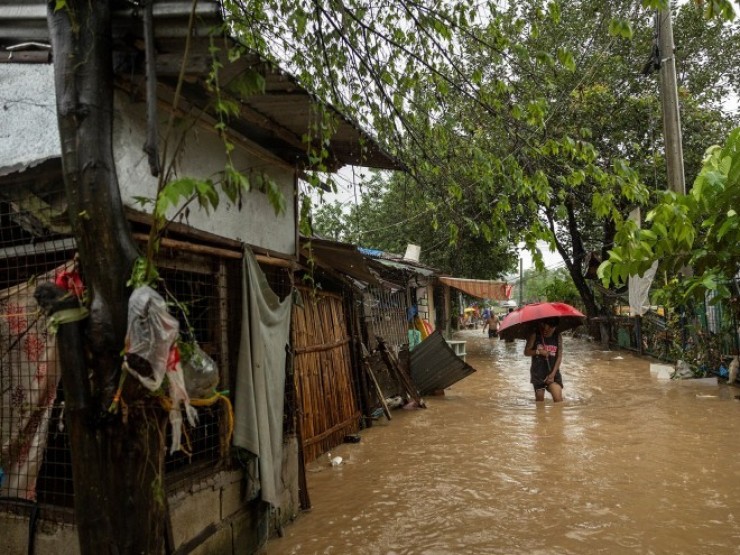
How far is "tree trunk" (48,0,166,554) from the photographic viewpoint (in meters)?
2.49

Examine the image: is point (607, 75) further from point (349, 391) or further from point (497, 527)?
point (497, 527)

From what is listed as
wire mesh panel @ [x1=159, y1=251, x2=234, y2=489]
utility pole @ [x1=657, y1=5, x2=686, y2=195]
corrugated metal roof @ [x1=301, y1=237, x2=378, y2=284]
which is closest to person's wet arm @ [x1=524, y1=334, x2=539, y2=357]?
corrugated metal roof @ [x1=301, y1=237, x2=378, y2=284]

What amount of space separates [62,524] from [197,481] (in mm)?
884

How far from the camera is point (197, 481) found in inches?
157

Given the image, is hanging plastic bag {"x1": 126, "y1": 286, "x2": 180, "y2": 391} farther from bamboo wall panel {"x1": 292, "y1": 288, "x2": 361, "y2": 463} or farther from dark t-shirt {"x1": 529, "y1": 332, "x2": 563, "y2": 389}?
dark t-shirt {"x1": 529, "y1": 332, "x2": 563, "y2": 389}

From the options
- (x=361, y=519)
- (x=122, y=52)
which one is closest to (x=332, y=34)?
(x=122, y=52)

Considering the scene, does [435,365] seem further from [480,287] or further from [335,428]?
[480,287]

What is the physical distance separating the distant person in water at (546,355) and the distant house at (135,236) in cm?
637

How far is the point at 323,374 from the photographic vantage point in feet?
24.2

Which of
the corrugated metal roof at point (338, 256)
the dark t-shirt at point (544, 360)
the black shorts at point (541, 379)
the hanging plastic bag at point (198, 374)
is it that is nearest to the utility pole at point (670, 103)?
the dark t-shirt at point (544, 360)

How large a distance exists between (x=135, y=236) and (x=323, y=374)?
14.7 feet

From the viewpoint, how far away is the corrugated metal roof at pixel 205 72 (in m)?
2.77

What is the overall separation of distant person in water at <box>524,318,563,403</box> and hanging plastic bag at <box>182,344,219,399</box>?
7.60 metres

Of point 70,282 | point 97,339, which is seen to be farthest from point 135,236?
point 97,339
